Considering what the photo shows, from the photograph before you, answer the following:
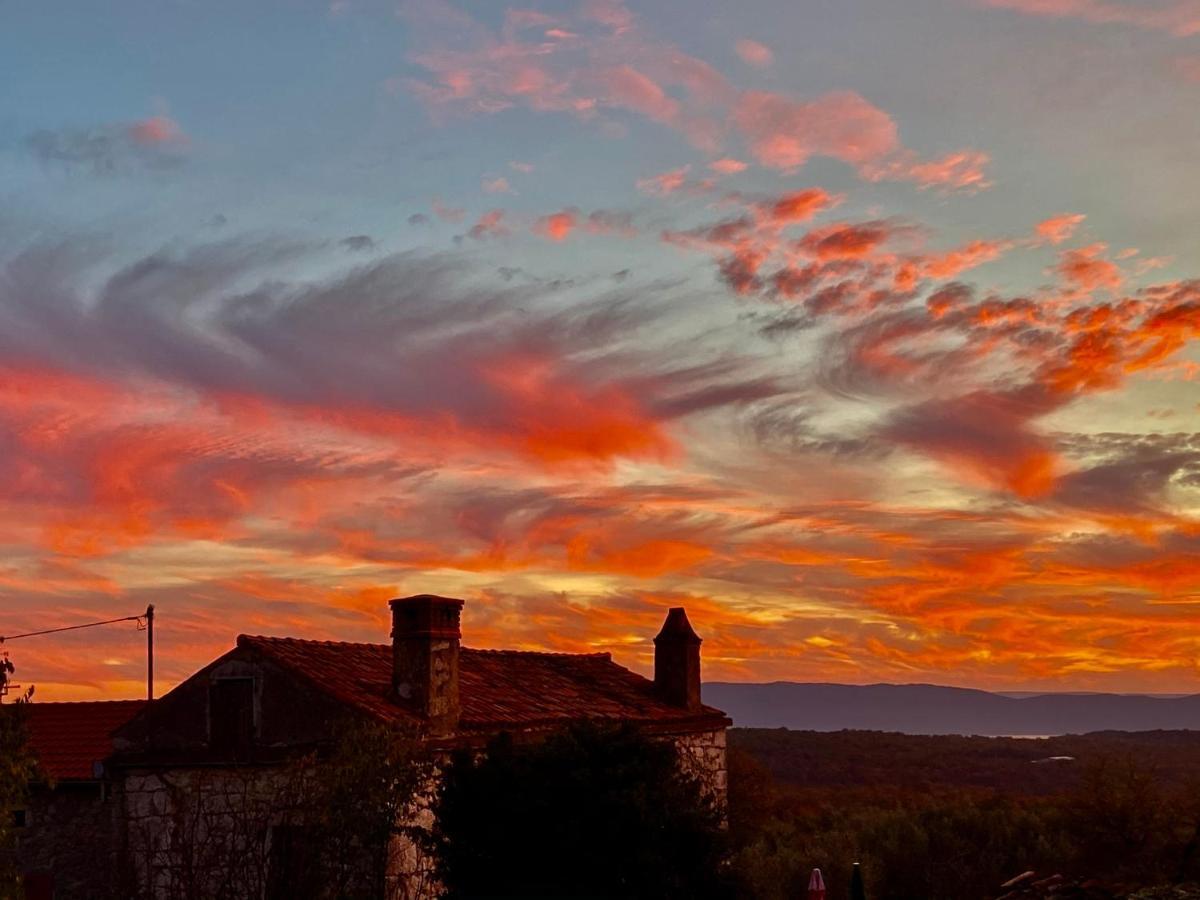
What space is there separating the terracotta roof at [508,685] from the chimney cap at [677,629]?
114 cm

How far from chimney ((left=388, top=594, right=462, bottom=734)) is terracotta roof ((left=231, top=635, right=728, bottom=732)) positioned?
30 cm

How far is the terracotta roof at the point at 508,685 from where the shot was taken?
74.0ft

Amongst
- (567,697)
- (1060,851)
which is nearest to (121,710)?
(567,697)

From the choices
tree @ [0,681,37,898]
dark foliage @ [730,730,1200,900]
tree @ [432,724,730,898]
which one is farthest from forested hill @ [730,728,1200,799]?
tree @ [0,681,37,898]

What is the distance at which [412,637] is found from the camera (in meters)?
23.0

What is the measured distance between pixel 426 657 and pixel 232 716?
309 centimetres

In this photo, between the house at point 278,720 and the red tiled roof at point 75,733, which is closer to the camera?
→ the house at point 278,720

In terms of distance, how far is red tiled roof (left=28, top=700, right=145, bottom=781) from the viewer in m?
26.0

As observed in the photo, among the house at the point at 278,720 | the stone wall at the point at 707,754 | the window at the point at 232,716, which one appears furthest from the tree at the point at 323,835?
the stone wall at the point at 707,754

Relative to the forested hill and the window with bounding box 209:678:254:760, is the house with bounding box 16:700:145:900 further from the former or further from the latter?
the forested hill

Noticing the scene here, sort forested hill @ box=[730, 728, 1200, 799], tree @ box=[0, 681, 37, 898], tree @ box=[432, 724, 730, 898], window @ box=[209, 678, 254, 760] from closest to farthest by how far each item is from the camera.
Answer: tree @ box=[0, 681, 37, 898]
tree @ box=[432, 724, 730, 898]
window @ box=[209, 678, 254, 760]
forested hill @ box=[730, 728, 1200, 799]

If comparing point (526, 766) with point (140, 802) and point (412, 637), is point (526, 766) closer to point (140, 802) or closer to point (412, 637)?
point (412, 637)

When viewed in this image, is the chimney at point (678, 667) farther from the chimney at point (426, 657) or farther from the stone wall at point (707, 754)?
the chimney at point (426, 657)

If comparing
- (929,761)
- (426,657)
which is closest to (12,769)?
(426,657)
